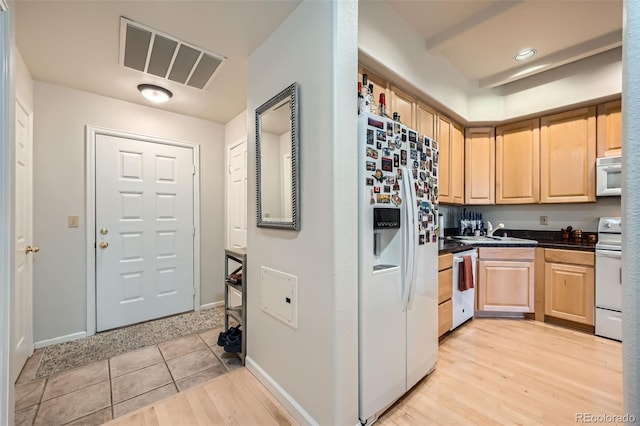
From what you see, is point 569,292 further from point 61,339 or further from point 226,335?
point 61,339

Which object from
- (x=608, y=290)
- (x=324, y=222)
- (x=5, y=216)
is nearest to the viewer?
(x=5, y=216)

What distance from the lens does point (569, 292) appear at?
9.11 ft

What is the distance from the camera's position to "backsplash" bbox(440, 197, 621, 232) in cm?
302

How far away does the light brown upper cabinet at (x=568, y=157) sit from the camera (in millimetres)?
2910

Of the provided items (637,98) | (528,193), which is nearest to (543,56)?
Result: (528,193)

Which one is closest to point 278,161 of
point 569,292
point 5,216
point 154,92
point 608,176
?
point 5,216

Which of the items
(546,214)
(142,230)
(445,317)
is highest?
(546,214)

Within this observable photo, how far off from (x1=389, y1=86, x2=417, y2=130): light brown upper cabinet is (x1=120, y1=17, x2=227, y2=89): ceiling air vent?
57.8 inches

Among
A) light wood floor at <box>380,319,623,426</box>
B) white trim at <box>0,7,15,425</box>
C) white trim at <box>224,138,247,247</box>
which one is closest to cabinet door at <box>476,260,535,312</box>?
light wood floor at <box>380,319,623,426</box>

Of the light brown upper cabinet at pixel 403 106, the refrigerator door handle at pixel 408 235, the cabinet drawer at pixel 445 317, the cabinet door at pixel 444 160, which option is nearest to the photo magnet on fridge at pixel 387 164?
the refrigerator door handle at pixel 408 235

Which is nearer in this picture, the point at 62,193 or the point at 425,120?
the point at 62,193

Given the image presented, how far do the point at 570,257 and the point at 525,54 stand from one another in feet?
6.97

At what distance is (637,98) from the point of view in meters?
0.46

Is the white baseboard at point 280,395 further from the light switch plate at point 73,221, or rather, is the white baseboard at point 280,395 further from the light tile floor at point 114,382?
the light switch plate at point 73,221
